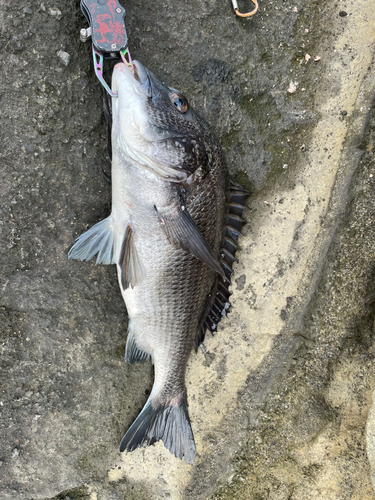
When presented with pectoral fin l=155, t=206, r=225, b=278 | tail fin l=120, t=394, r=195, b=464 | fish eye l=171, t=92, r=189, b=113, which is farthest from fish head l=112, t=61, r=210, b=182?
tail fin l=120, t=394, r=195, b=464

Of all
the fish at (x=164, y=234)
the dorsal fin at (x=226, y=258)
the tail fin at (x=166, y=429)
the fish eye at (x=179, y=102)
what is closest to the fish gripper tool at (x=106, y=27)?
the fish at (x=164, y=234)

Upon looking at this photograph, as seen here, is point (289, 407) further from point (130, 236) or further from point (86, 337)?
point (130, 236)

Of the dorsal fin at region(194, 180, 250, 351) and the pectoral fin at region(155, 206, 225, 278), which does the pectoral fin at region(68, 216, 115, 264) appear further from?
the dorsal fin at region(194, 180, 250, 351)

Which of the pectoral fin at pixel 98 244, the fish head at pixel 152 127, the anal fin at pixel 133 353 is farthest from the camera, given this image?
the anal fin at pixel 133 353

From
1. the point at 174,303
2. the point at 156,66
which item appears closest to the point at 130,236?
the point at 174,303

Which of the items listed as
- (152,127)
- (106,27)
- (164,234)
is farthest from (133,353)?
(106,27)

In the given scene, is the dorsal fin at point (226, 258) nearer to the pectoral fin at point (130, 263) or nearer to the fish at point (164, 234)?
the fish at point (164, 234)

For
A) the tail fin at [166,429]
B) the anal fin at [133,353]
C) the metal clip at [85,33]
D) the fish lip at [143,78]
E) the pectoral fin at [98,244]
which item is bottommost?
the tail fin at [166,429]
